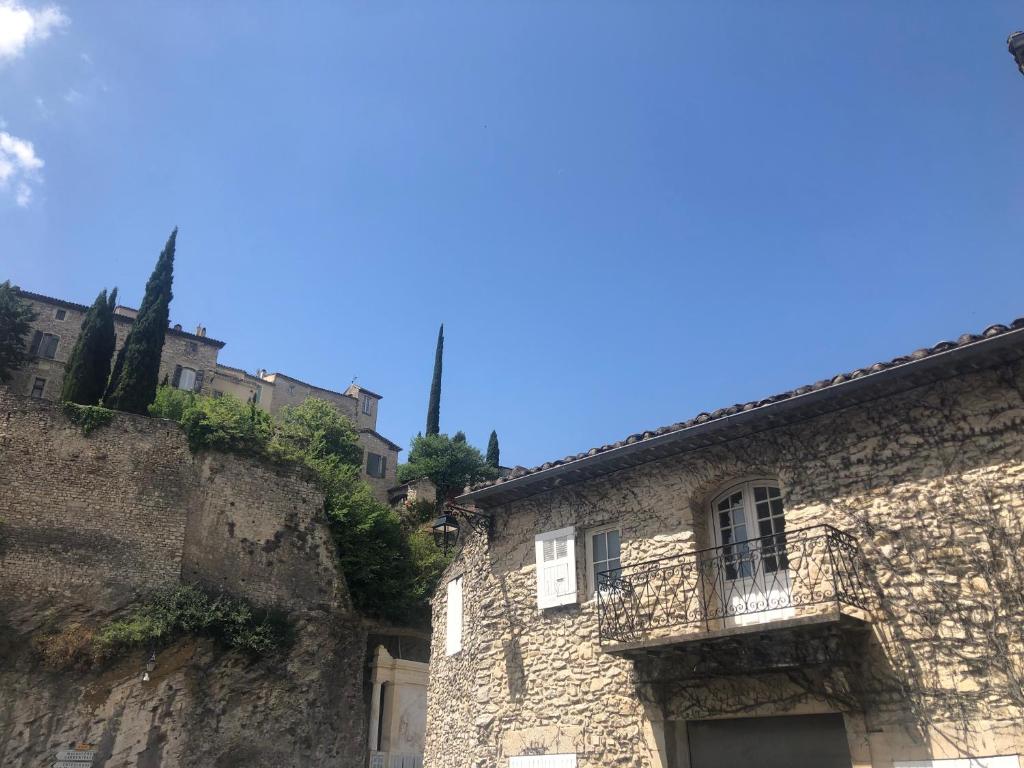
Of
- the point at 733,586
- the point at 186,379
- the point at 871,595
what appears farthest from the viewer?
the point at 186,379

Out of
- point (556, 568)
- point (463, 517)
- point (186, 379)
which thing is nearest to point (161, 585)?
point (463, 517)

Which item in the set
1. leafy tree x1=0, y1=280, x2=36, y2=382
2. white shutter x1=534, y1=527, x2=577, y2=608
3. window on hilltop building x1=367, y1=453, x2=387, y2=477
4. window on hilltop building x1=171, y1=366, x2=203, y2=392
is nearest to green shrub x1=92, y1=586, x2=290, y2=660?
white shutter x1=534, y1=527, x2=577, y2=608

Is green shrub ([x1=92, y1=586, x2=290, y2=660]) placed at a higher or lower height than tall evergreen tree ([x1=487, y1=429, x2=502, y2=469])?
lower

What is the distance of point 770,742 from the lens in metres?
10.3

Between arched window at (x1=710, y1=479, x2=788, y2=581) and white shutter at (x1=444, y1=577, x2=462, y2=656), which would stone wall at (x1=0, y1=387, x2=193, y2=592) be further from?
arched window at (x1=710, y1=479, x2=788, y2=581)

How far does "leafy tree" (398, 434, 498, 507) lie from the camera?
45094 millimetres

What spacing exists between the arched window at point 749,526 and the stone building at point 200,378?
108 ft

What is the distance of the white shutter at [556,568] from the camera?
42.5ft

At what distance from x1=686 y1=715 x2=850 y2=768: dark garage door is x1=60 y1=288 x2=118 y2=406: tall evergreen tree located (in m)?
29.1

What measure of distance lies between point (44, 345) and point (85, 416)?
59.2ft

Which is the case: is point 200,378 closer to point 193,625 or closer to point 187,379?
point 187,379

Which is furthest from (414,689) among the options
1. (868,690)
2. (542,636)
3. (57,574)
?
(868,690)

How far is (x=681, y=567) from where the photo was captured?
11.4m

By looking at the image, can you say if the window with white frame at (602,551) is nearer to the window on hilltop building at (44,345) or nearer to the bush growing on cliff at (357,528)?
the bush growing on cliff at (357,528)
